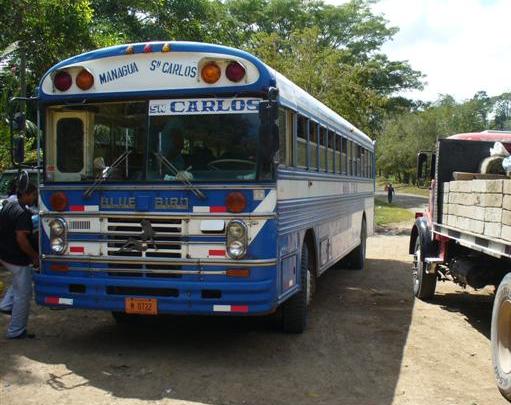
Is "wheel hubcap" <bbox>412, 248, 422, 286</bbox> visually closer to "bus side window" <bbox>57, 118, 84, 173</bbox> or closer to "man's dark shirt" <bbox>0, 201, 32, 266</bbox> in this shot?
"bus side window" <bbox>57, 118, 84, 173</bbox>

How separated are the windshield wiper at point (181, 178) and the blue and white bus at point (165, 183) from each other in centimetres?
1

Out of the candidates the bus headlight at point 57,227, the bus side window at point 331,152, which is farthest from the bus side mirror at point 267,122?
the bus side window at point 331,152

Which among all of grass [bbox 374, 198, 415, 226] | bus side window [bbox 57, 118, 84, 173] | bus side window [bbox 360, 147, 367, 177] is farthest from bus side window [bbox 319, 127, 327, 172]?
grass [bbox 374, 198, 415, 226]

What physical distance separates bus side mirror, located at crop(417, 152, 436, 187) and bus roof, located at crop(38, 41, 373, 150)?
4120mm

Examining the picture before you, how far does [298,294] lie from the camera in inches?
281

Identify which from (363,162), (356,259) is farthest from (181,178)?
(363,162)

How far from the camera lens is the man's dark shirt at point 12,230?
267 inches

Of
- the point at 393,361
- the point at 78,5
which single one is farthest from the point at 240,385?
the point at 78,5

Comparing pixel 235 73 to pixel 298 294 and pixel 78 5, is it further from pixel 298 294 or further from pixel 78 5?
pixel 78 5

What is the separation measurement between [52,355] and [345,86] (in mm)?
17150

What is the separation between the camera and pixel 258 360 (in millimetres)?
6336

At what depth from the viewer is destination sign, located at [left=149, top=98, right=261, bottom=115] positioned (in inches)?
238

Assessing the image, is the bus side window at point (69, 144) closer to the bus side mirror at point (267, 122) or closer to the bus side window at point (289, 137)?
the bus side mirror at point (267, 122)

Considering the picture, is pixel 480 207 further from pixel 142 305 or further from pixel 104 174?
pixel 104 174
